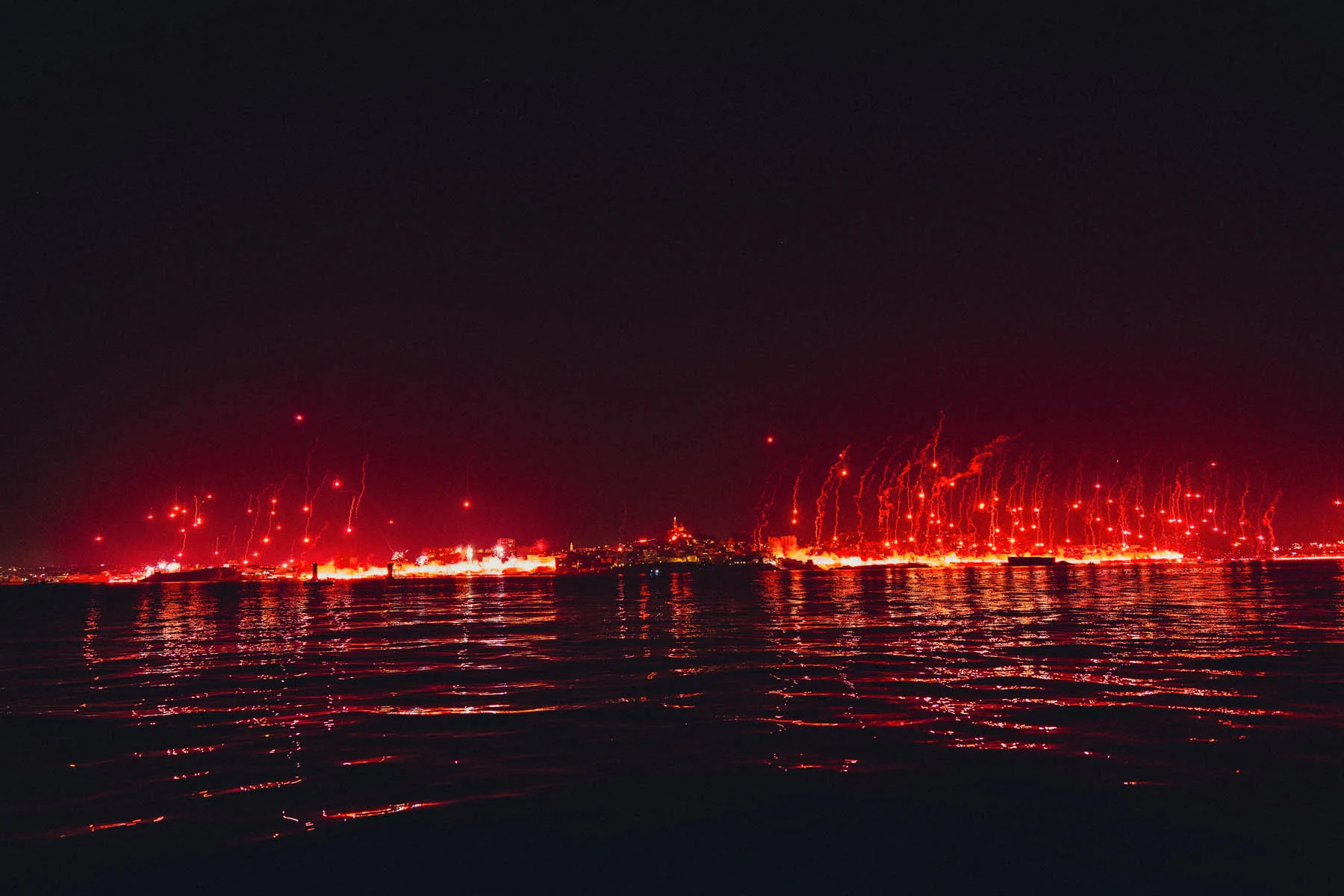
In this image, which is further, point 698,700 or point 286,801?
point 698,700

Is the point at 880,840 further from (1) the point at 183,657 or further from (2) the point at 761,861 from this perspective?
(1) the point at 183,657

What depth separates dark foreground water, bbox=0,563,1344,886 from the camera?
7812 mm

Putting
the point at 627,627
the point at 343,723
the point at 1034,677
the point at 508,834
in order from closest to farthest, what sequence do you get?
the point at 508,834, the point at 343,723, the point at 1034,677, the point at 627,627

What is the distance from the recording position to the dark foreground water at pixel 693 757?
7.81m

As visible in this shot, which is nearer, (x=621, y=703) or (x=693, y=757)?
(x=693, y=757)

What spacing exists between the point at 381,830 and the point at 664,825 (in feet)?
9.40

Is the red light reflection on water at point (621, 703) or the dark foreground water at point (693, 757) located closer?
the dark foreground water at point (693, 757)

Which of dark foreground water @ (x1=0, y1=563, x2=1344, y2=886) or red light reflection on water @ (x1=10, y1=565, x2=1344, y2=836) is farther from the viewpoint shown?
red light reflection on water @ (x1=10, y1=565, x2=1344, y2=836)

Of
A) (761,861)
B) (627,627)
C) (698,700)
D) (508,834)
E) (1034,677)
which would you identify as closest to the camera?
(761,861)

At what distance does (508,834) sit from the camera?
8.11 metres

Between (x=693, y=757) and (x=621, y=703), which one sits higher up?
(x=693, y=757)

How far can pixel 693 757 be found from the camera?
10875mm

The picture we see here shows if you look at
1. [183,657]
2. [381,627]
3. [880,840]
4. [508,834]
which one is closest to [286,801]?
[508,834]

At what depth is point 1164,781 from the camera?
9.50 m
